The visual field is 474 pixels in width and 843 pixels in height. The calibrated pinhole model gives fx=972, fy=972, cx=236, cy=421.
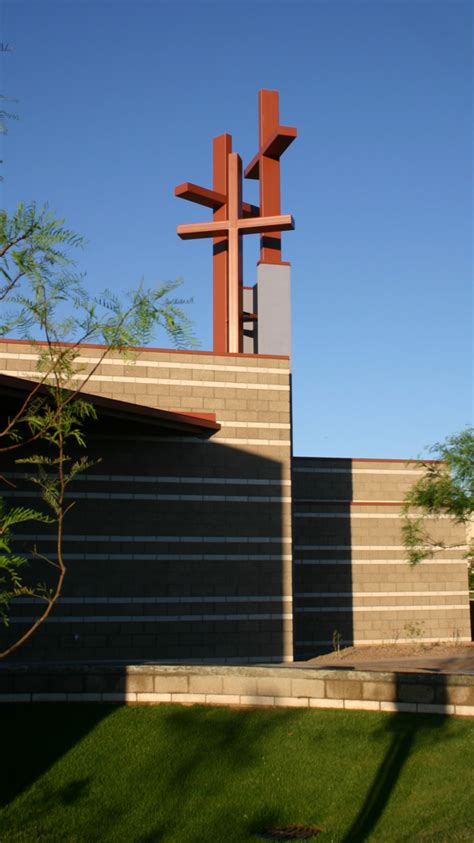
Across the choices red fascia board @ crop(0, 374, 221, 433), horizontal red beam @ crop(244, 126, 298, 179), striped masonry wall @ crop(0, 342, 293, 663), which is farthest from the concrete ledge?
horizontal red beam @ crop(244, 126, 298, 179)

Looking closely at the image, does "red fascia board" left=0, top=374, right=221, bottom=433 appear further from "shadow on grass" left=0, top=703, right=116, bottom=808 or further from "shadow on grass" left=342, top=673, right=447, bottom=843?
"shadow on grass" left=342, top=673, right=447, bottom=843

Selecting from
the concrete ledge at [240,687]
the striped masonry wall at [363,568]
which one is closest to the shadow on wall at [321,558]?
the striped masonry wall at [363,568]

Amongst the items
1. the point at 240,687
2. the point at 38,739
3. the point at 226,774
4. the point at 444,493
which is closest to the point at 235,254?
the point at 444,493

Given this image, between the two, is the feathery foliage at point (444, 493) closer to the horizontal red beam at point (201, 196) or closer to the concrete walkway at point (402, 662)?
the concrete walkway at point (402, 662)

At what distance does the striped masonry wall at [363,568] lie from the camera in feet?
123

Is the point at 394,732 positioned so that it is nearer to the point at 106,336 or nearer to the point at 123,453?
the point at 106,336

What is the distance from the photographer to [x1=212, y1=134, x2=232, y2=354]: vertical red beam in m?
37.4

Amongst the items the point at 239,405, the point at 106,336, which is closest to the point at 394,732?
the point at 106,336

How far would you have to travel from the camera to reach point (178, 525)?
3009cm

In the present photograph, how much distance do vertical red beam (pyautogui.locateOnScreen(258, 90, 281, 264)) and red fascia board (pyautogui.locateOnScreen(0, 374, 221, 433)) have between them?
968 cm

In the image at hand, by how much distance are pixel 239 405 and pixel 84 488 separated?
5.64m

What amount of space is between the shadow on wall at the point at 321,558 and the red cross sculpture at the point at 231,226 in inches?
249

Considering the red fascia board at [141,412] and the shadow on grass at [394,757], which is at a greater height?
the red fascia board at [141,412]

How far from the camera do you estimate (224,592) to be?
3031 centimetres
